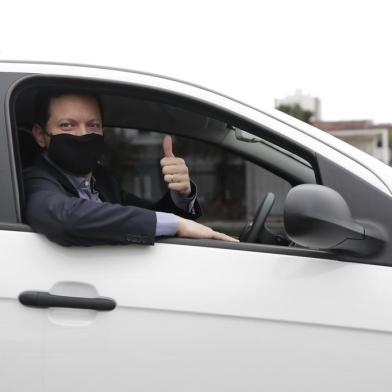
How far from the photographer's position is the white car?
1473mm

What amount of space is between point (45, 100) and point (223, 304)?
1.11 meters

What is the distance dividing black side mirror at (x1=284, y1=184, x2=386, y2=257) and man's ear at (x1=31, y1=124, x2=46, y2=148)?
3.63 feet

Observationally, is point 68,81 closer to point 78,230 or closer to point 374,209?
point 78,230

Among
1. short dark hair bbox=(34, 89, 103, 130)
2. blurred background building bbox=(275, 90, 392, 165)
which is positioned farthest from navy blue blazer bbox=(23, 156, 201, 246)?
blurred background building bbox=(275, 90, 392, 165)

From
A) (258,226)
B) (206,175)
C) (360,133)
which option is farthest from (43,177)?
(360,133)

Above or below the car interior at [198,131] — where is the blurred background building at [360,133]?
above

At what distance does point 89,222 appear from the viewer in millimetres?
1584

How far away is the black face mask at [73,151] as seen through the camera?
192cm

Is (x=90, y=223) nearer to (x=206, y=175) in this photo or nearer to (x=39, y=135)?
(x=39, y=135)

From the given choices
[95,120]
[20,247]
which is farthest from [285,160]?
[20,247]

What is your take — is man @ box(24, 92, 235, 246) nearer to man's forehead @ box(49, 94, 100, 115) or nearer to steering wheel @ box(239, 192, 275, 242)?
man's forehead @ box(49, 94, 100, 115)

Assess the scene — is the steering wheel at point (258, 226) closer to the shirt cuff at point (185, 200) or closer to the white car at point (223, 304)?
the shirt cuff at point (185, 200)

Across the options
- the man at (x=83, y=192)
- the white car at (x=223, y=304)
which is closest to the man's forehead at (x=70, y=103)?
the man at (x=83, y=192)

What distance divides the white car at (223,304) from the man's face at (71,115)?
0.43 metres
